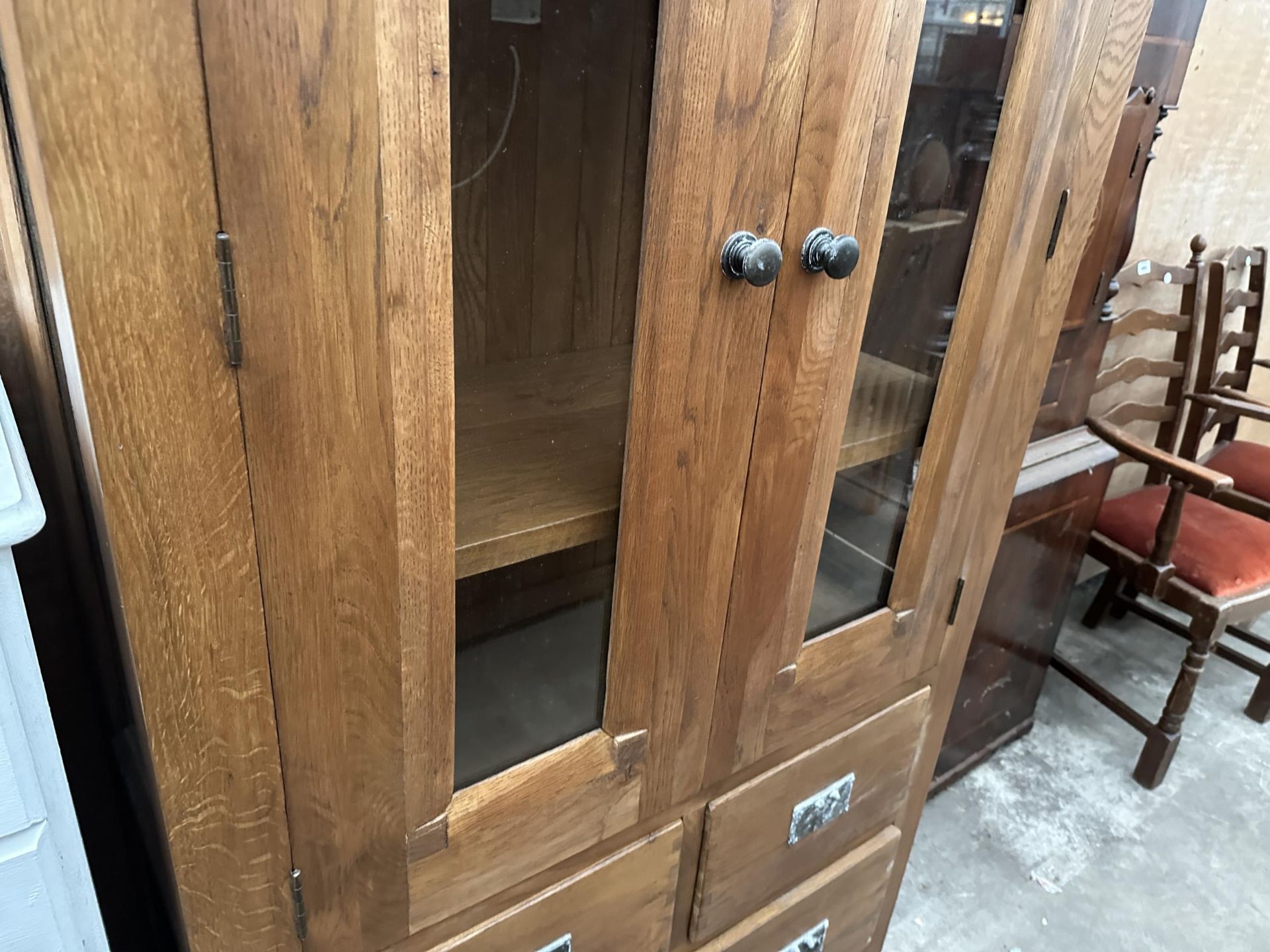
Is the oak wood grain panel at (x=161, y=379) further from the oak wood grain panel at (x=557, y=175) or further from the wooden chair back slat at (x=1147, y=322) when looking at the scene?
the wooden chair back slat at (x=1147, y=322)

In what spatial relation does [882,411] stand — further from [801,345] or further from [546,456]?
[546,456]

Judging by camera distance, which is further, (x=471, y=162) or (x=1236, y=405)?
(x=1236, y=405)

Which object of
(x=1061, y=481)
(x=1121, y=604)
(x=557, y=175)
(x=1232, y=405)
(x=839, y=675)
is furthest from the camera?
(x=1121, y=604)

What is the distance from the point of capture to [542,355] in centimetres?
58

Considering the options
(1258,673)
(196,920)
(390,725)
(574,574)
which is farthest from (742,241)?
(1258,673)

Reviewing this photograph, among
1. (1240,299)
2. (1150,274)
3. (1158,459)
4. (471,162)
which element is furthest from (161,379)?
(1240,299)

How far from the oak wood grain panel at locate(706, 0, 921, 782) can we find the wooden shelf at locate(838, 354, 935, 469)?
0.15 ft

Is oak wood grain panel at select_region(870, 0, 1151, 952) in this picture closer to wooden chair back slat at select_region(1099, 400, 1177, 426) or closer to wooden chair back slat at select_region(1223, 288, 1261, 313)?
wooden chair back slat at select_region(1099, 400, 1177, 426)

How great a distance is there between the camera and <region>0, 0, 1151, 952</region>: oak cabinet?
0.36 metres

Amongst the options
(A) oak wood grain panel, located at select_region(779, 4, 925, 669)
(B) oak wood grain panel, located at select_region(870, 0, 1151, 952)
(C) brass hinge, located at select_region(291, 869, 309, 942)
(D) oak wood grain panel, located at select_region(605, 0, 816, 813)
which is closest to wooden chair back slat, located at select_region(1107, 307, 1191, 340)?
(B) oak wood grain panel, located at select_region(870, 0, 1151, 952)

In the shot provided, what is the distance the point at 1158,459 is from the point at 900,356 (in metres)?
1.02

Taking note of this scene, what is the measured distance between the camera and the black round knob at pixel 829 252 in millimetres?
551

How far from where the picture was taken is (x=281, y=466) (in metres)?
0.40

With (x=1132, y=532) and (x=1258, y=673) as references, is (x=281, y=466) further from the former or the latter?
(x=1258, y=673)
